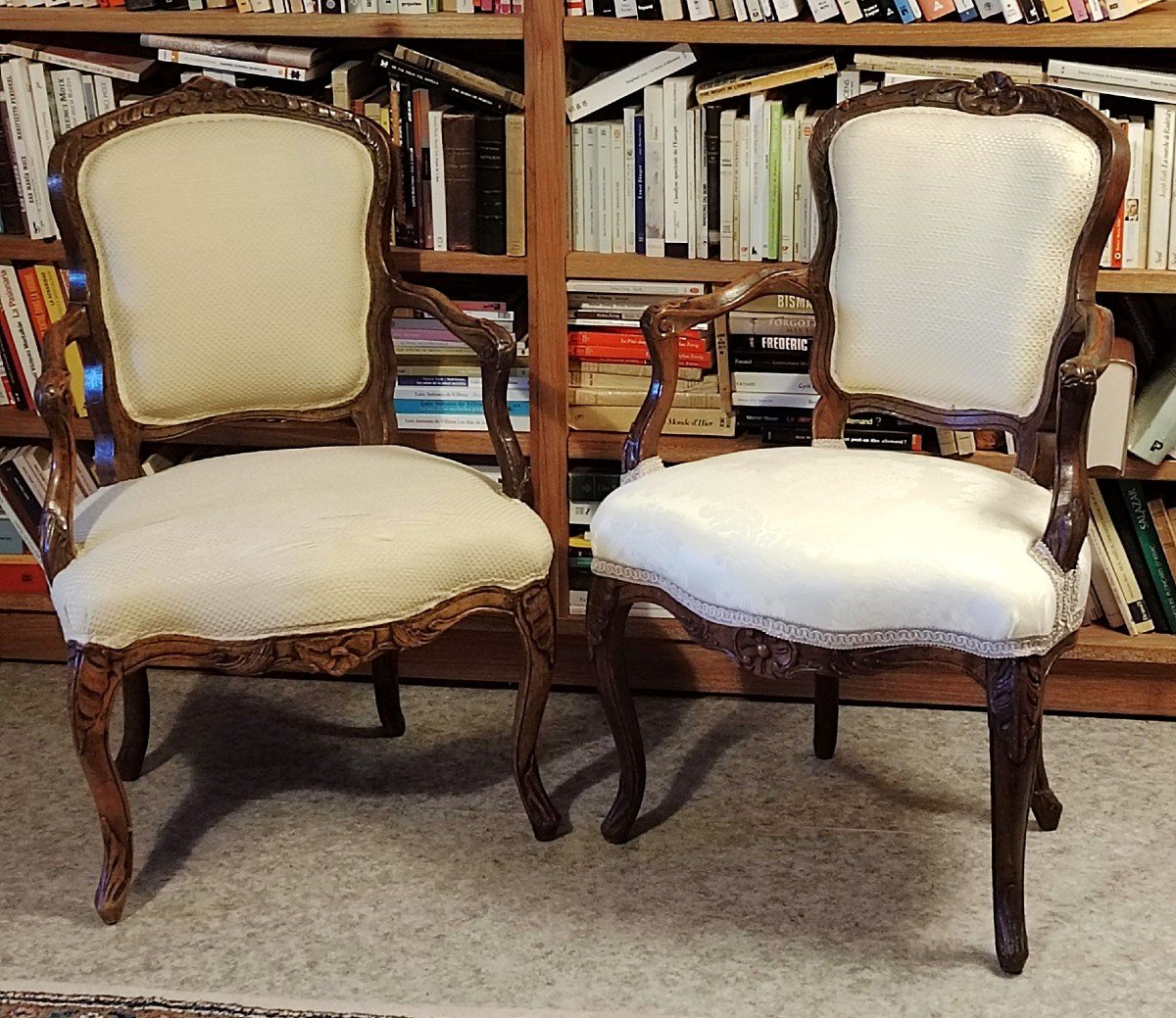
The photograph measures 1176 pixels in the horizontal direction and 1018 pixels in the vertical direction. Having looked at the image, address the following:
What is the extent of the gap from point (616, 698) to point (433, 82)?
38.3 inches

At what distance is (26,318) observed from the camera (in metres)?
2.49

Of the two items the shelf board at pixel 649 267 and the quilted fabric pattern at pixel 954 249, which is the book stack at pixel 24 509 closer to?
the shelf board at pixel 649 267

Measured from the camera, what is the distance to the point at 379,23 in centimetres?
227

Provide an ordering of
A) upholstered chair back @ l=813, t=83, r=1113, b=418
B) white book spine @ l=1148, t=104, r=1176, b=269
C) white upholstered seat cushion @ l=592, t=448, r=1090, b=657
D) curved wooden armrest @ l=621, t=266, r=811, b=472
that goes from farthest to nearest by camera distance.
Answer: white book spine @ l=1148, t=104, r=1176, b=269 < curved wooden armrest @ l=621, t=266, r=811, b=472 < upholstered chair back @ l=813, t=83, r=1113, b=418 < white upholstered seat cushion @ l=592, t=448, r=1090, b=657

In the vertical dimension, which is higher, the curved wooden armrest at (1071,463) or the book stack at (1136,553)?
the curved wooden armrest at (1071,463)

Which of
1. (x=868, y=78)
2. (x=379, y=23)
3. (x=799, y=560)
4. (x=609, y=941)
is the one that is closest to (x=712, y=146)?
(x=868, y=78)

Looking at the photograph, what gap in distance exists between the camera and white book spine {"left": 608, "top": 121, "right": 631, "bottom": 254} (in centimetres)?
230

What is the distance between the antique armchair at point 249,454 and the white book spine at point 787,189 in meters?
0.49

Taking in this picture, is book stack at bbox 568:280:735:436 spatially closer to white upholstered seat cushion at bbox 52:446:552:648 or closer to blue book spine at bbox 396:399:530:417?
blue book spine at bbox 396:399:530:417

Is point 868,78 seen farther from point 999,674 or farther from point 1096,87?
point 999,674

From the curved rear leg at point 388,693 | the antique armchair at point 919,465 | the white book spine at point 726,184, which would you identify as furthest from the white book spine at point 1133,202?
the curved rear leg at point 388,693

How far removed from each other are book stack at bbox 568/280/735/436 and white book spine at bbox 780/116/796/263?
5.8 inches

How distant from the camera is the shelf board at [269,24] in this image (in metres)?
2.25

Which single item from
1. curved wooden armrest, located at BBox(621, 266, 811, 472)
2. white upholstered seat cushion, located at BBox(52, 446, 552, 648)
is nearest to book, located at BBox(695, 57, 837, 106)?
curved wooden armrest, located at BBox(621, 266, 811, 472)
